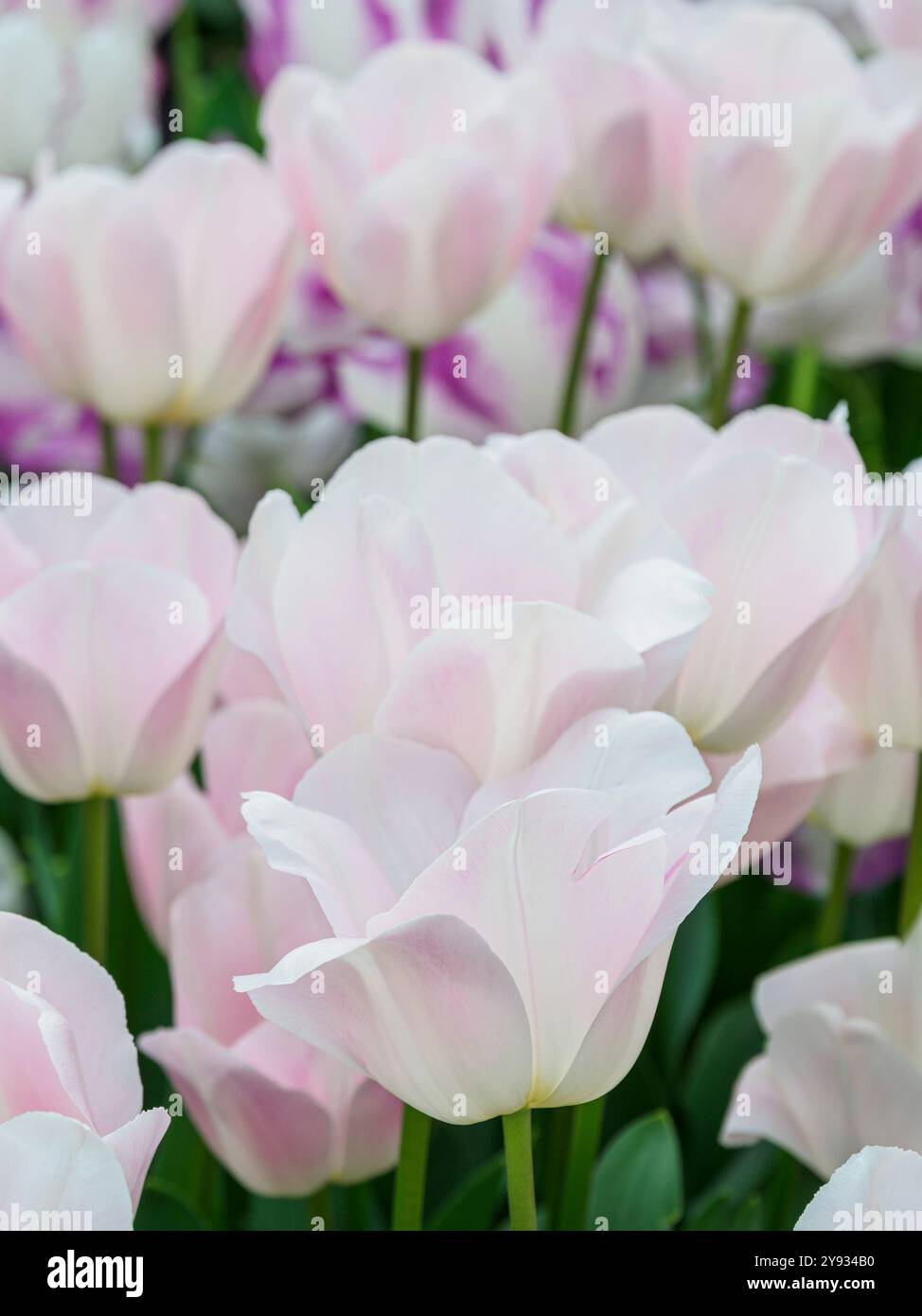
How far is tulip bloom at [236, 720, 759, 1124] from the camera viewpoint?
24cm

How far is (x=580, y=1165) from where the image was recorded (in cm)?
36

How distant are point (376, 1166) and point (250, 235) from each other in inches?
10.2

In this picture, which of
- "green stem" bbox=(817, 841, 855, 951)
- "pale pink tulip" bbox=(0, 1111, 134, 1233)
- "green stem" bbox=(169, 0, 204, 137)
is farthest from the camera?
"green stem" bbox=(169, 0, 204, 137)

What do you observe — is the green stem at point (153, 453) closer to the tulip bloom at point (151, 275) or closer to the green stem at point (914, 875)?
the tulip bloom at point (151, 275)

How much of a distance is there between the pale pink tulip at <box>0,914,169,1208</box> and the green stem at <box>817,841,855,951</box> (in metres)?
0.22

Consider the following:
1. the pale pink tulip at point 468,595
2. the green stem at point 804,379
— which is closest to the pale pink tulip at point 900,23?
the green stem at point 804,379

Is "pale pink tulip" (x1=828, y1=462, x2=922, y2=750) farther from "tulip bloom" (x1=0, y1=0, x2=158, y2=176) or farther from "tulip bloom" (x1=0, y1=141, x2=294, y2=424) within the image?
"tulip bloom" (x1=0, y1=0, x2=158, y2=176)

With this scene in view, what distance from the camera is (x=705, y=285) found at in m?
0.73

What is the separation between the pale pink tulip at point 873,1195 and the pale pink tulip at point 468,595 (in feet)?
0.26

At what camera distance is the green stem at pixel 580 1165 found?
0.36 m

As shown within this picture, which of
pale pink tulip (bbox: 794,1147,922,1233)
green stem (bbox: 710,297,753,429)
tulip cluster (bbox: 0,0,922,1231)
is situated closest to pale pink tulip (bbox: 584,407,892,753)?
tulip cluster (bbox: 0,0,922,1231)

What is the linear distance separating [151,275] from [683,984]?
247mm
